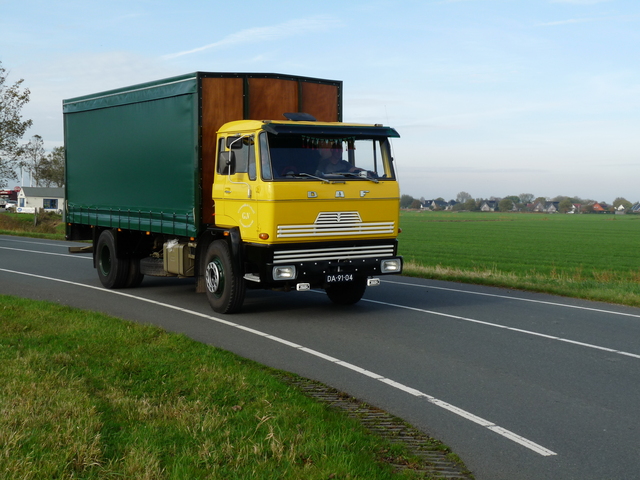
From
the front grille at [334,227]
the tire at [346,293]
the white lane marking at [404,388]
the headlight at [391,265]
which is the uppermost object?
the front grille at [334,227]

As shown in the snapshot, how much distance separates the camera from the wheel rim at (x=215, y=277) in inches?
440

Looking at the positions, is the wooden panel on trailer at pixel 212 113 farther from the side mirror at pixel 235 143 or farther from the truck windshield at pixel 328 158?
the truck windshield at pixel 328 158

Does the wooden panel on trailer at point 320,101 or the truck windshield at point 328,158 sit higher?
the wooden panel on trailer at point 320,101

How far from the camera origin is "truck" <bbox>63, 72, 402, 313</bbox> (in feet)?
33.7

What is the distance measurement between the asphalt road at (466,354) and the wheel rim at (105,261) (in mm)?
392

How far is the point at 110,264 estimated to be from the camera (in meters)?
14.3

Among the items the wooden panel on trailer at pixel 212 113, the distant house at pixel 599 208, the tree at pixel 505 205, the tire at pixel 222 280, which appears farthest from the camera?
the tree at pixel 505 205

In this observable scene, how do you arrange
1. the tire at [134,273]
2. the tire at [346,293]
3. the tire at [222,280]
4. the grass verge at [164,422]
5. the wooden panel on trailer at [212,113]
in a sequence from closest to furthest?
the grass verge at [164,422] → the tire at [222,280] → the wooden panel on trailer at [212,113] → the tire at [346,293] → the tire at [134,273]

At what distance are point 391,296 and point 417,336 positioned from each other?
3.94 m

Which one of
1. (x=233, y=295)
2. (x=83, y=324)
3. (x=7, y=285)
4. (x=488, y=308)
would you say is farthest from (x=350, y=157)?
(x=7, y=285)

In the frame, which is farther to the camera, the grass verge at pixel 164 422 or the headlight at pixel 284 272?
the headlight at pixel 284 272

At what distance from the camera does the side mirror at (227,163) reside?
35.1 feet

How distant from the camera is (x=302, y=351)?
8539 mm

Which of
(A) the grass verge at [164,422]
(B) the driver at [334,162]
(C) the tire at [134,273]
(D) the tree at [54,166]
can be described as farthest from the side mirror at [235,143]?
(D) the tree at [54,166]
